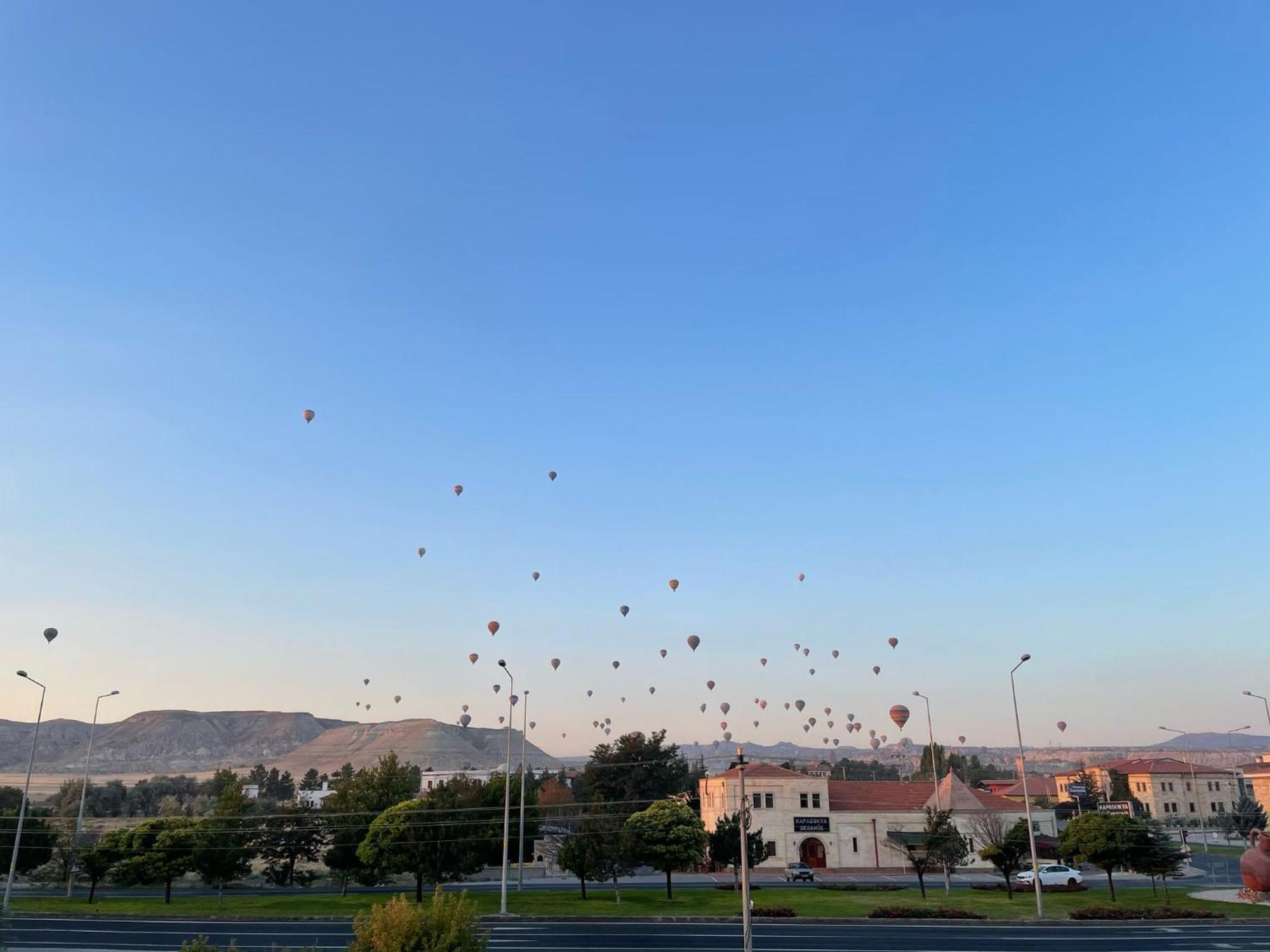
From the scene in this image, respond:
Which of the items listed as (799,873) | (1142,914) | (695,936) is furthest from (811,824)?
(695,936)

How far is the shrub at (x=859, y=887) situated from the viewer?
60.2 m

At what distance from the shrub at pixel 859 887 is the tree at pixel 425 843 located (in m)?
25.0

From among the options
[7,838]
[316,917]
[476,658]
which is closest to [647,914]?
[316,917]

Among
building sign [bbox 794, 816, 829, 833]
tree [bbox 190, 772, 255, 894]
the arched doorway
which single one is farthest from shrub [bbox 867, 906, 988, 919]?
tree [bbox 190, 772, 255, 894]

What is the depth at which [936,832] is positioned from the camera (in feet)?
188

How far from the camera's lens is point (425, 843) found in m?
52.8

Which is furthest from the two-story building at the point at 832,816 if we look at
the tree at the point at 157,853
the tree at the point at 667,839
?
the tree at the point at 157,853

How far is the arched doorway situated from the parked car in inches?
324

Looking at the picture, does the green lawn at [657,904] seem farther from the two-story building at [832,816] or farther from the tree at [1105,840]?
the two-story building at [832,816]

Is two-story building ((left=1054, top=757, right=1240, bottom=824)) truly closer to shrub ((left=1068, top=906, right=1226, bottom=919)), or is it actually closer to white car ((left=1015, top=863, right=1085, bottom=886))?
white car ((left=1015, top=863, right=1085, bottom=886))

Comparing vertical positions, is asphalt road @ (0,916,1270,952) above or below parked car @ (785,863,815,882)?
above

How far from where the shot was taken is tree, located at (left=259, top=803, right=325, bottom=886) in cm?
6494

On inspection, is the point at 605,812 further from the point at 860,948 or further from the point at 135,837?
the point at 860,948

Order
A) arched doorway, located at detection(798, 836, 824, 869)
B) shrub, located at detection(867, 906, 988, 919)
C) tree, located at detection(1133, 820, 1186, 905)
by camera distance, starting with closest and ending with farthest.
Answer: shrub, located at detection(867, 906, 988, 919) → tree, located at detection(1133, 820, 1186, 905) → arched doorway, located at detection(798, 836, 824, 869)
